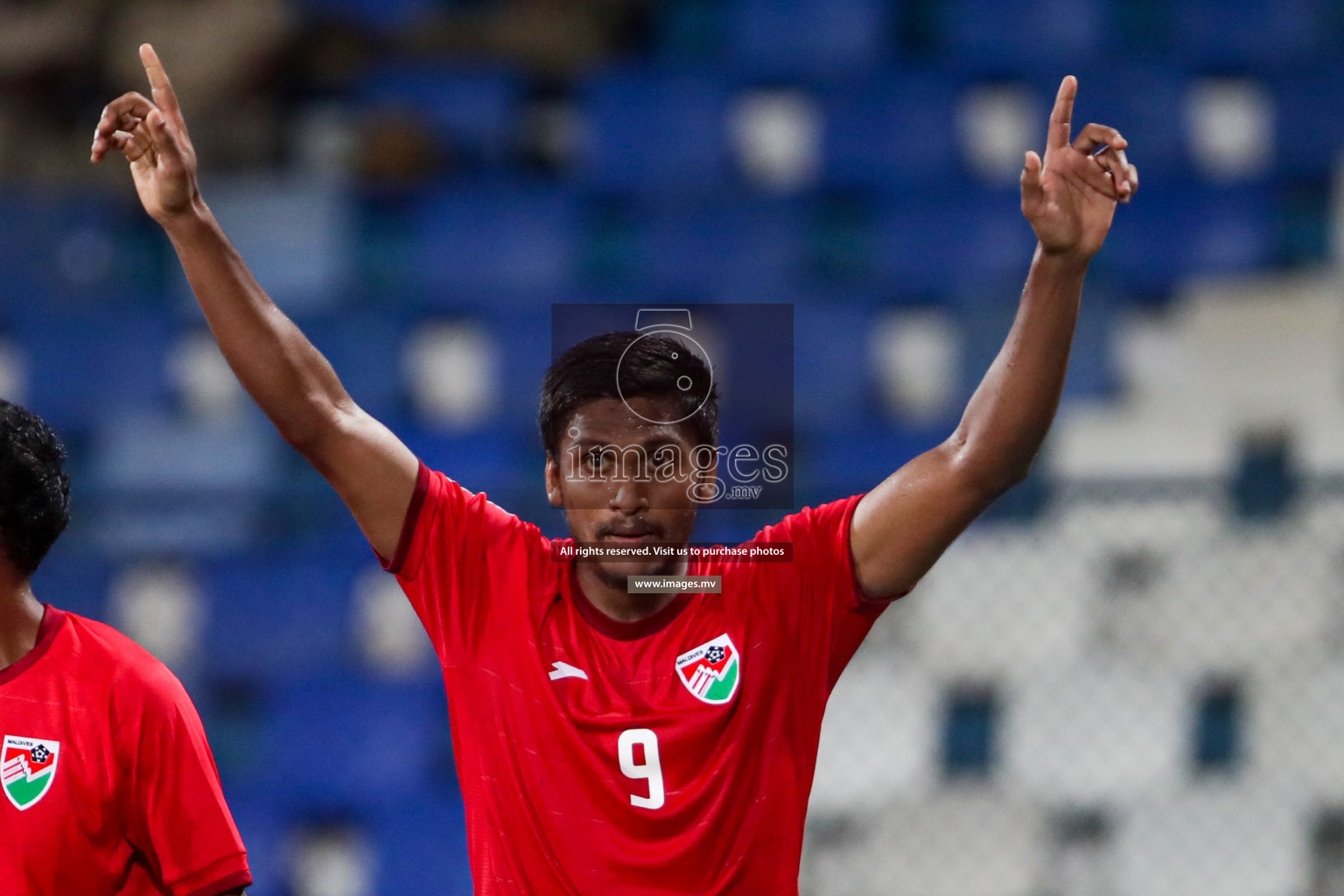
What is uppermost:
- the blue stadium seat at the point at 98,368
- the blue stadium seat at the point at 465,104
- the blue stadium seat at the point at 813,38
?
the blue stadium seat at the point at 813,38

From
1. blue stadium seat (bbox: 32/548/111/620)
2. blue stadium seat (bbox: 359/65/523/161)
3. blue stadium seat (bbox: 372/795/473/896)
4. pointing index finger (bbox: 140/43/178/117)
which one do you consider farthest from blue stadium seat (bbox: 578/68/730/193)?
pointing index finger (bbox: 140/43/178/117)

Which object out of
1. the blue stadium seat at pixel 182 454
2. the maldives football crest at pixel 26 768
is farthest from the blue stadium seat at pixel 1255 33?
the maldives football crest at pixel 26 768

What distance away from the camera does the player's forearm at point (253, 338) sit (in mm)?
1781

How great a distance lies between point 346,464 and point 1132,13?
5.02 metres

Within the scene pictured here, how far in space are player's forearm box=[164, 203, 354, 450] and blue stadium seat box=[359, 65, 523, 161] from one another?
4.44 metres

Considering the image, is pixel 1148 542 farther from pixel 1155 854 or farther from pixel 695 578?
pixel 695 578

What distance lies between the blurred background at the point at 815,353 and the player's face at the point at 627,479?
2.83 m

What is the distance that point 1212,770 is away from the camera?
182 inches

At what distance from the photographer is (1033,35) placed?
5832 millimetres

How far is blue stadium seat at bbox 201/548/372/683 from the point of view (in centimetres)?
519

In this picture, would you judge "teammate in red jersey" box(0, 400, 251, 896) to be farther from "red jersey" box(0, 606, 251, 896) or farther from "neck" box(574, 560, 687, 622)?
"neck" box(574, 560, 687, 622)

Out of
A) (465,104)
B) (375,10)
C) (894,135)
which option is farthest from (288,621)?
(894,135)

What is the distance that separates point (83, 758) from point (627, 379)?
2.74ft

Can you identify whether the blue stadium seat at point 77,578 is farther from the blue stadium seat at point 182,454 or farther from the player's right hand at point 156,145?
the player's right hand at point 156,145
